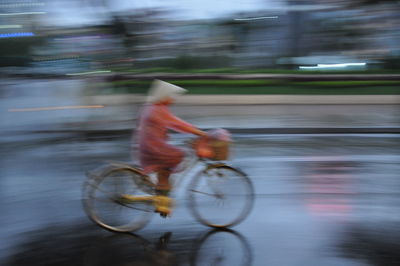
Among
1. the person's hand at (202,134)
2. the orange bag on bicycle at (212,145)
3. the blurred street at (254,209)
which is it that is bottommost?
the blurred street at (254,209)

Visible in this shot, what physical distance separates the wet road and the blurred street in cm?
1

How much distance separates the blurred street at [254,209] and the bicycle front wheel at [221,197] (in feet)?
0.51

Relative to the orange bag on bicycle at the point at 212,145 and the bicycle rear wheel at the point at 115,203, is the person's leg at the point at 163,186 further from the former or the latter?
the orange bag on bicycle at the point at 212,145

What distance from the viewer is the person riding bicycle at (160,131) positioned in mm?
4469

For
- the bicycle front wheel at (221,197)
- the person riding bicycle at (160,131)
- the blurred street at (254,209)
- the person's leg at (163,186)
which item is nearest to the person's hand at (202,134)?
the person riding bicycle at (160,131)

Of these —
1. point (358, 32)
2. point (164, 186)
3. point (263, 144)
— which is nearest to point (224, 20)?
Answer: point (358, 32)

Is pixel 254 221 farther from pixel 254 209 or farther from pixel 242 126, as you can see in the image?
pixel 242 126

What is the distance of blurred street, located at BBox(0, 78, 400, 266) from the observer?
4242 millimetres

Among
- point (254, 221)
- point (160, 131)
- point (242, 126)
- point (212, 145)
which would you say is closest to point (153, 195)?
point (160, 131)

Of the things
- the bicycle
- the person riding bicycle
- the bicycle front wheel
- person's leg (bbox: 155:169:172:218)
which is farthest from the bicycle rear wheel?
the bicycle front wheel

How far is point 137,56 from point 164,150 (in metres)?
9.60

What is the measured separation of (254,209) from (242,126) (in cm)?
609

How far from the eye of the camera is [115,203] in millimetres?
4762

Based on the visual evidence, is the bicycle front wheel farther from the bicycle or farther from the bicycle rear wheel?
the bicycle rear wheel
